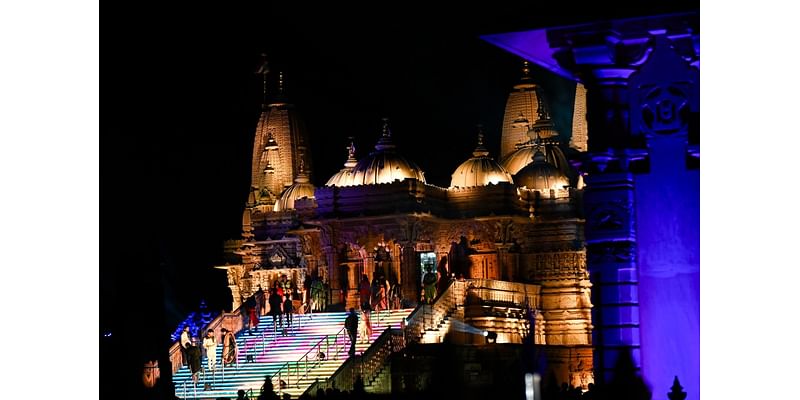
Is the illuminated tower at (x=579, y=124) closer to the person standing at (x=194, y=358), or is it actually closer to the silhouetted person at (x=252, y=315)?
the silhouetted person at (x=252, y=315)

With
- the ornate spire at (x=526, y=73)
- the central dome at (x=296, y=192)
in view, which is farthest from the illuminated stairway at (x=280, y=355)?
the ornate spire at (x=526, y=73)

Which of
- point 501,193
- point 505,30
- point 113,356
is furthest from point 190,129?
point 505,30

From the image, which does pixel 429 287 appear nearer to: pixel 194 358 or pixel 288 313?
pixel 288 313

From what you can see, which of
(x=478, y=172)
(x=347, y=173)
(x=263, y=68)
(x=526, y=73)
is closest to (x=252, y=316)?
(x=347, y=173)

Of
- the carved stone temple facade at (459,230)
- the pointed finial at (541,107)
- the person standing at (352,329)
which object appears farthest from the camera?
the pointed finial at (541,107)

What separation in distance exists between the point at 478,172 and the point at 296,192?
388 cm

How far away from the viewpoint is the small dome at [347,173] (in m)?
28.0

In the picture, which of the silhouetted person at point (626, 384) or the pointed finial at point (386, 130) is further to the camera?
the pointed finial at point (386, 130)

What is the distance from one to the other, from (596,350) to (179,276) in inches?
535

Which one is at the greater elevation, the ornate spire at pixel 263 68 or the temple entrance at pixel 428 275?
the ornate spire at pixel 263 68

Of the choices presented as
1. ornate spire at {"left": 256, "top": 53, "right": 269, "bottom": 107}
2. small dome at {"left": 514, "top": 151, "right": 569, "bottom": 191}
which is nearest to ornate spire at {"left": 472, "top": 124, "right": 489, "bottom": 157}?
small dome at {"left": 514, "top": 151, "right": 569, "bottom": 191}

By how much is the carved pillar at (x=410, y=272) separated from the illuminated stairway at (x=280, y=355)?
1.65 meters

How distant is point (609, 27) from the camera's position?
1262 centimetres

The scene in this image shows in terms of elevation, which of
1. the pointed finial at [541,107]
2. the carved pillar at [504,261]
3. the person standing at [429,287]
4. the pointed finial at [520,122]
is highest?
the pointed finial at [541,107]
